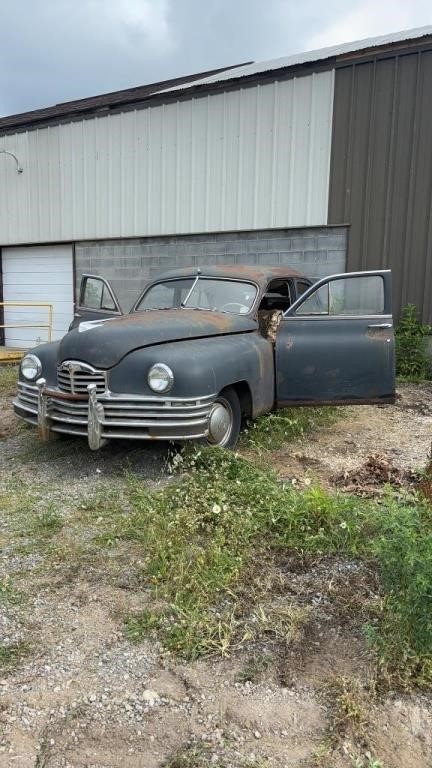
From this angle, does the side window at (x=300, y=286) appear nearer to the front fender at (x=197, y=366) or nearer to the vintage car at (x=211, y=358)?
the vintage car at (x=211, y=358)

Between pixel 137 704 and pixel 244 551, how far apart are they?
3.76 ft

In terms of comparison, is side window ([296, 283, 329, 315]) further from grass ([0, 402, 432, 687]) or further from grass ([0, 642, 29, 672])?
grass ([0, 642, 29, 672])

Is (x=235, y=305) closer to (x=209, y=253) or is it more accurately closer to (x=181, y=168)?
(x=209, y=253)

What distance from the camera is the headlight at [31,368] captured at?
15.8ft

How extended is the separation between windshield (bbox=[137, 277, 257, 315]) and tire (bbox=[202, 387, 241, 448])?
100 cm

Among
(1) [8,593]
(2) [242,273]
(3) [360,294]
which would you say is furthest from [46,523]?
(3) [360,294]

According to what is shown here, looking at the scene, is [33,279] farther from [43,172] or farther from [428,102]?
[428,102]

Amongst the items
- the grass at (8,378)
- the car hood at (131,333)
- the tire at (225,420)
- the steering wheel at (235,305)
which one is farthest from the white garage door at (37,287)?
the tire at (225,420)

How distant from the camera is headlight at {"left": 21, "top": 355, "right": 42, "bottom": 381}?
4.82 m

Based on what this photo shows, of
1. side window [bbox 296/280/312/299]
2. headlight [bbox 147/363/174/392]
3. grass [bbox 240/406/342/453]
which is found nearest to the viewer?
headlight [bbox 147/363/174/392]

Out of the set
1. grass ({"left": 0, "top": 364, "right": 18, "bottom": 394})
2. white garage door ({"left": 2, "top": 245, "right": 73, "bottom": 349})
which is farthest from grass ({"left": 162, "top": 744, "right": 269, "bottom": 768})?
white garage door ({"left": 2, "top": 245, "right": 73, "bottom": 349})

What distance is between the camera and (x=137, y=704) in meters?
2.09

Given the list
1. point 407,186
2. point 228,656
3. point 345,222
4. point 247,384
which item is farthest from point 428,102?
point 228,656

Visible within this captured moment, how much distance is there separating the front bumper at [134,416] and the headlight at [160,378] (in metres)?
0.08
